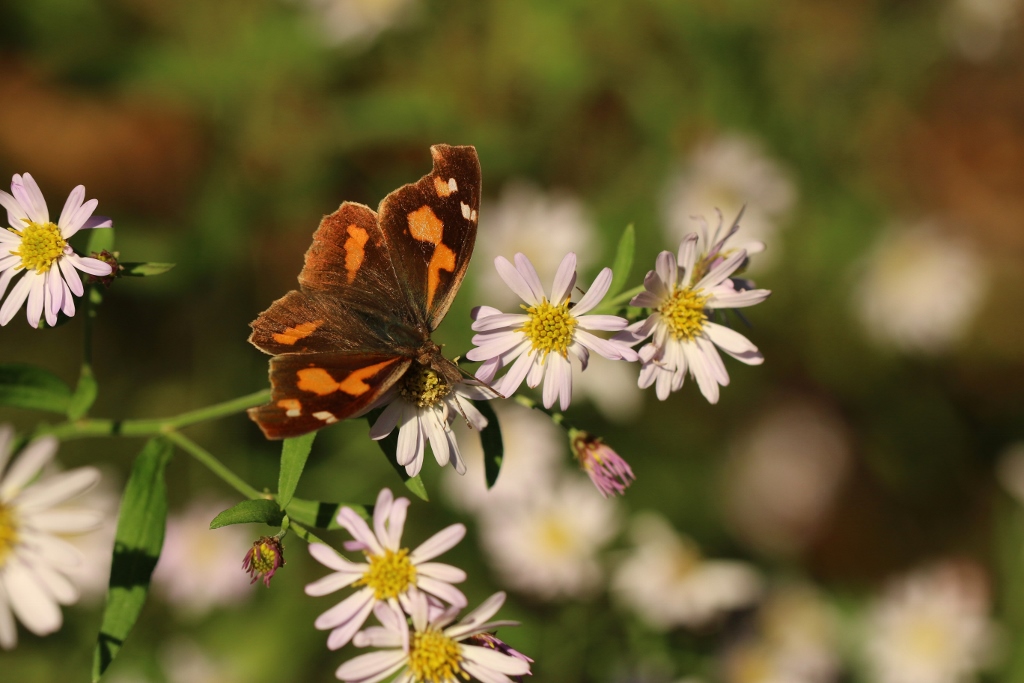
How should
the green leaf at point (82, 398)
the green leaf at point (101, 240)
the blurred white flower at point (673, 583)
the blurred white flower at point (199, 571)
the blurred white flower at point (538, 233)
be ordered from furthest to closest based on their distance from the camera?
the blurred white flower at point (538, 233) < the blurred white flower at point (199, 571) < the blurred white flower at point (673, 583) < the green leaf at point (82, 398) < the green leaf at point (101, 240)

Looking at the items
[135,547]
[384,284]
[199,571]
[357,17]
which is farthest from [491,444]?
[357,17]

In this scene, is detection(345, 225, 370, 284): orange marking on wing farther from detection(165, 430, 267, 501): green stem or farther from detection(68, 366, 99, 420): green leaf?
detection(68, 366, 99, 420): green leaf

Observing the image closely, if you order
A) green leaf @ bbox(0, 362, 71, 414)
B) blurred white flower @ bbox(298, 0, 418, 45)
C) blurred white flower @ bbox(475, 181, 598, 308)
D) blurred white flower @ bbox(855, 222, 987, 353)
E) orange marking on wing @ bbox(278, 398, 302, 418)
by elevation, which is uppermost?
blurred white flower @ bbox(855, 222, 987, 353)

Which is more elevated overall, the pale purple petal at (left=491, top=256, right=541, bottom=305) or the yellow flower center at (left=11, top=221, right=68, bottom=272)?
the pale purple petal at (left=491, top=256, right=541, bottom=305)

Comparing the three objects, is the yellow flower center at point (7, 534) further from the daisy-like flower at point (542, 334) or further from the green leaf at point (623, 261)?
the green leaf at point (623, 261)

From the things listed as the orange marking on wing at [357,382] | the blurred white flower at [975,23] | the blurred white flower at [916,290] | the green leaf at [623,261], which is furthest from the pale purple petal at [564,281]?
the blurred white flower at [975,23]

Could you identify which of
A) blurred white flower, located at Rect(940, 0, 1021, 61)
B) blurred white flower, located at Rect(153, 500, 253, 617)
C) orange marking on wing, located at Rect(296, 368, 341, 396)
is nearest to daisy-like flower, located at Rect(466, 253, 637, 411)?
orange marking on wing, located at Rect(296, 368, 341, 396)

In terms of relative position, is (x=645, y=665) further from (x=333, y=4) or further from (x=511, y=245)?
(x=333, y=4)
